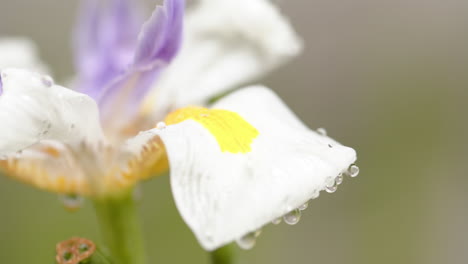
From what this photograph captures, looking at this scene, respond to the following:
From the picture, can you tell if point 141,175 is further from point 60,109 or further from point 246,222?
point 246,222

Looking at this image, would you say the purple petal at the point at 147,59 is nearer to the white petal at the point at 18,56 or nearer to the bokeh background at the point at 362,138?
the white petal at the point at 18,56

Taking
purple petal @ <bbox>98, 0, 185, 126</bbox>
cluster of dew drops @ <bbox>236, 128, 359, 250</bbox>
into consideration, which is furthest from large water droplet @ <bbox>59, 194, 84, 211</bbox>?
cluster of dew drops @ <bbox>236, 128, 359, 250</bbox>

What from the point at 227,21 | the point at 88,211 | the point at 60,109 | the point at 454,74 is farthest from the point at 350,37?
the point at 60,109

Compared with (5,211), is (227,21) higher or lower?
higher

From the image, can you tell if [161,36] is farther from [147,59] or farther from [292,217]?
[292,217]

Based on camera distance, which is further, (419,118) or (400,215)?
(419,118)

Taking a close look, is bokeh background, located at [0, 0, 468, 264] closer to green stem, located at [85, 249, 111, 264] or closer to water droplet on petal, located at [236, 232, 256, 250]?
green stem, located at [85, 249, 111, 264]

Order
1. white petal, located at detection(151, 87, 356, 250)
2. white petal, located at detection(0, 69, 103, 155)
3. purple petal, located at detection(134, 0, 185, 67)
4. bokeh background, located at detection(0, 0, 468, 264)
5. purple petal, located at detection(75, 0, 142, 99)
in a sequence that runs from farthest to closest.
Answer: bokeh background, located at detection(0, 0, 468, 264), purple petal, located at detection(75, 0, 142, 99), purple petal, located at detection(134, 0, 185, 67), white petal, located at detection(0, 69, 103, 155), white petal, located at detection(151, 87, 356, 250)
